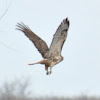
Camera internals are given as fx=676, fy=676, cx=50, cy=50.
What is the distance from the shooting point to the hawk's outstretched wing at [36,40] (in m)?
11.4

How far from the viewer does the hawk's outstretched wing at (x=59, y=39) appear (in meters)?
11.1

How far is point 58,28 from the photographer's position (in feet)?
37.9

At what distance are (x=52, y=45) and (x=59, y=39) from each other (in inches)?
10.6

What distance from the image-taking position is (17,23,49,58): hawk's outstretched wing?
1140cm

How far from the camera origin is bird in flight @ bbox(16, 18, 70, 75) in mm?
10938

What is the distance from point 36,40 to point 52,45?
0.72 metres

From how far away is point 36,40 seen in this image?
11867 millimetres

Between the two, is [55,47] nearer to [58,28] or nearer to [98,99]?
[58,28]

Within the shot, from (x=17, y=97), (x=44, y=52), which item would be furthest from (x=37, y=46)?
(x=17, y=97)

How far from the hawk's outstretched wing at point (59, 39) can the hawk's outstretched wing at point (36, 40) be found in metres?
0.18

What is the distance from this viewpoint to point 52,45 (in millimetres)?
11211

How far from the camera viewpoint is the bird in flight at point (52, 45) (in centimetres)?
1094

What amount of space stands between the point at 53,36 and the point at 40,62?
0.59 m

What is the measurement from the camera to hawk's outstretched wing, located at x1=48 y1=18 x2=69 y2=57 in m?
11.1
